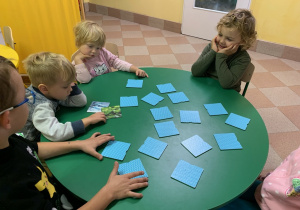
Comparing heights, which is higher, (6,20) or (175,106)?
(6,20)

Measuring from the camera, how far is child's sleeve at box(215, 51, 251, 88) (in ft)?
5.72

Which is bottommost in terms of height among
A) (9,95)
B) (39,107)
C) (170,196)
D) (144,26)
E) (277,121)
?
(277,121)

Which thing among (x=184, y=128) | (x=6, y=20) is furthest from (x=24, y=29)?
(x=184, y=128)

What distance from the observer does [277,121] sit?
273 centimetres

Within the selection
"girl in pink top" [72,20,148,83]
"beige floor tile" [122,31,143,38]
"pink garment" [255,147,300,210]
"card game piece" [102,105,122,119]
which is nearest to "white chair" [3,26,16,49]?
"girl in pink top" [72,20,148,83]

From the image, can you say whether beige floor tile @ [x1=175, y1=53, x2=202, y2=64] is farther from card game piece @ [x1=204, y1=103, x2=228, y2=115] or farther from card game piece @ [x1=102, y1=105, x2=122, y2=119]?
card game piece @ [x1=102, y1=105, x2=122, y2=119]

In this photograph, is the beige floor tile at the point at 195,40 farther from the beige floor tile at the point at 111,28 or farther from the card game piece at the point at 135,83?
the card game piece at the point at 135,83

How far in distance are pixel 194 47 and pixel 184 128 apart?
3.39 m

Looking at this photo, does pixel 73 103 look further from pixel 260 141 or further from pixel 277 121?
pixel 277 121

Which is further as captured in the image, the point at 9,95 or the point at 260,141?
the point at 260,141

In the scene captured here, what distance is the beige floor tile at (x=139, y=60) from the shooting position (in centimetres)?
381

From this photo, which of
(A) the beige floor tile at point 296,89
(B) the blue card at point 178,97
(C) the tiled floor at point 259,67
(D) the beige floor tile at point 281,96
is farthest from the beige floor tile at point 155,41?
(B) the blue card at point 178,97

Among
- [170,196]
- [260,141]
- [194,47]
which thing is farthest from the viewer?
[194,47]

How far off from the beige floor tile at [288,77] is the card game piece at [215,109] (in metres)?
2.45
